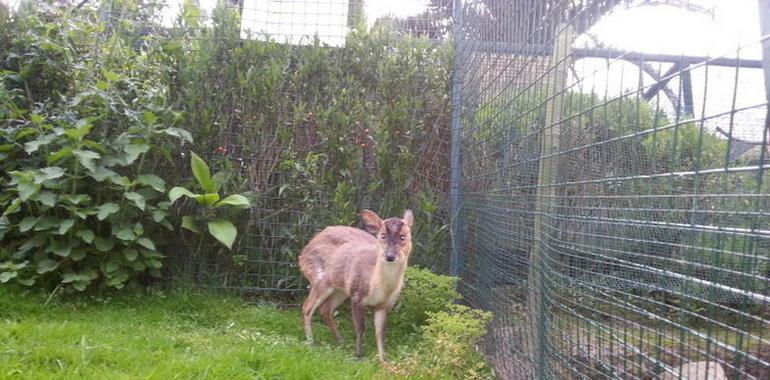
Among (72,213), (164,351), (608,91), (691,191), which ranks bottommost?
(164,351)

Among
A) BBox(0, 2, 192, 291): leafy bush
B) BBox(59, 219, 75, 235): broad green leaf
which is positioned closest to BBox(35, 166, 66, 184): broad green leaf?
BBox(0, 2, 192, 291): leafy bush

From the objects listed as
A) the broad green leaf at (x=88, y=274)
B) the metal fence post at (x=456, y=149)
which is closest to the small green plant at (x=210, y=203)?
the broad green leaf at (x=88, y=274)

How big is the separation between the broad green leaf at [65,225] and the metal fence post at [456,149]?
3.47 m

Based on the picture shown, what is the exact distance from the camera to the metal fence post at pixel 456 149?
6277mm

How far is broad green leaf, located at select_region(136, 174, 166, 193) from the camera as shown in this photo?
573cm

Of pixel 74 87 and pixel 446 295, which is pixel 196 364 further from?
pixel 74 87

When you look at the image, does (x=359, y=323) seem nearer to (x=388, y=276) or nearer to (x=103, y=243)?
(x=388, y=276)

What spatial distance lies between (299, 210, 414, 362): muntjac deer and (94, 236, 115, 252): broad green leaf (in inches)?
65.9

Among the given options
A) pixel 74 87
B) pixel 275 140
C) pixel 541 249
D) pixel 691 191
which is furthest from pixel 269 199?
pixel 691 191

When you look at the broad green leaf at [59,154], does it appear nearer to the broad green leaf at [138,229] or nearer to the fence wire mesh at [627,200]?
the broad green leaf at [138,229]

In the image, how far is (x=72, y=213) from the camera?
18.1ft

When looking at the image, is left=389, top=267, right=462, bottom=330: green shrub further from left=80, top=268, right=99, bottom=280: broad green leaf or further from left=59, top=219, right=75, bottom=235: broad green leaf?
left=59, top=219, right=75, bottom=235: broad green leaf

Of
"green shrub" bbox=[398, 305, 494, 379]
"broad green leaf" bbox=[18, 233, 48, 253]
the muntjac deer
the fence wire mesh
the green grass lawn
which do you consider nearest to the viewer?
the fence wire mesh

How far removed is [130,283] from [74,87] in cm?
200
